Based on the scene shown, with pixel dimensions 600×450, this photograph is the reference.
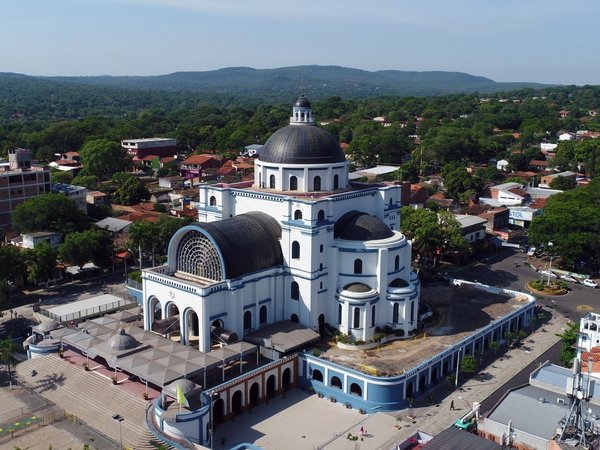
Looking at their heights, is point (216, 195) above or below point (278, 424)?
above

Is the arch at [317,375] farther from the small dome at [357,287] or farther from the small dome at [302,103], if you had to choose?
the small dome at [302,103]

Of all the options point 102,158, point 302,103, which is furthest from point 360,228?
point 102,158

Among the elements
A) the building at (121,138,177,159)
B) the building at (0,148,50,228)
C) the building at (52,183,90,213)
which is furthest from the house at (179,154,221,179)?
the building at (0,148,50,228)

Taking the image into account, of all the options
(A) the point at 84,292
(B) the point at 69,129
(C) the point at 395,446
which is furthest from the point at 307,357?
(B) the point at 69,129

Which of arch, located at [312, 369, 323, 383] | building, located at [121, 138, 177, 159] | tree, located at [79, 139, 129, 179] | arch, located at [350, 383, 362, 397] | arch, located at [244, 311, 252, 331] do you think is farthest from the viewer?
building, located at [121, 138, 177, 159]

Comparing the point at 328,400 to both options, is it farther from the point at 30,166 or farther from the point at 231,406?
the point at 30,166

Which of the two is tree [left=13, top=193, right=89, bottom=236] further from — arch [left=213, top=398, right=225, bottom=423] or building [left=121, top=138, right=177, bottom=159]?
building [left=121, top=138, right=177, bottom=159]
